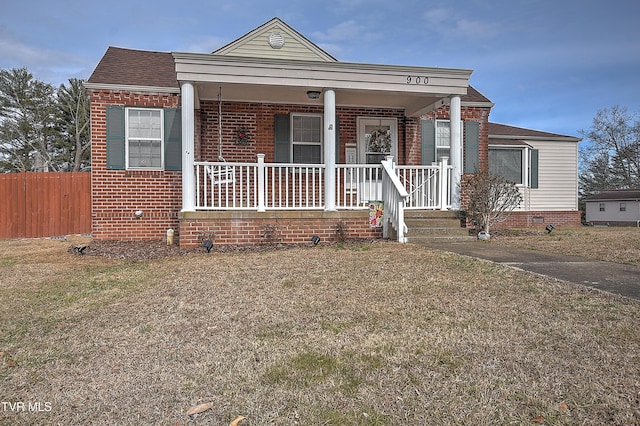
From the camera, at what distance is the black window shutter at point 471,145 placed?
1111 cm

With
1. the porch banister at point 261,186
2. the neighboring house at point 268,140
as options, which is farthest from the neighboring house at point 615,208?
the porch banister at point 261,186

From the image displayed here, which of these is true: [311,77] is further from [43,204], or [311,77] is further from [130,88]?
[43,204]

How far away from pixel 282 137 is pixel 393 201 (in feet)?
11.7

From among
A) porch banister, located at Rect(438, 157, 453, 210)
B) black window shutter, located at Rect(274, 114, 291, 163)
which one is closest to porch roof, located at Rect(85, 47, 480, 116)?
black window shutter, located at Rect(274, 114, 291, 163)

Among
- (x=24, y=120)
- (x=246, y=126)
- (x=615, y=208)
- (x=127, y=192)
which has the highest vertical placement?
(x=24, y=120)

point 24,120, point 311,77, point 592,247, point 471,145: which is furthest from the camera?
point 24,120

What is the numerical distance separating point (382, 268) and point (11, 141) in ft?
96.7

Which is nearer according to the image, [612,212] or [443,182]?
[443,182]

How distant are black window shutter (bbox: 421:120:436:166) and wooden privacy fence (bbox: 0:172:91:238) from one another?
400 inches

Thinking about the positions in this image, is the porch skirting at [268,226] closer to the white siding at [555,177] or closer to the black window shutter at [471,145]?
the black window shutter at [471,145]

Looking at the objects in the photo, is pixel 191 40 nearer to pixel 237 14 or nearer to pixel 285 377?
pixel 237 14

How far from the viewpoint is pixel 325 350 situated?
282cm

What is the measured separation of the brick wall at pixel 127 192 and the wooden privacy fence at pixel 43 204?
4.19 meters

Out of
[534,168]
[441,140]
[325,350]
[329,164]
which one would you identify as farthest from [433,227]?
[534,168]
